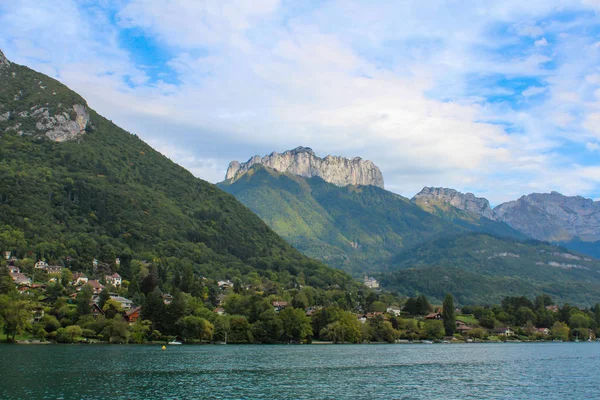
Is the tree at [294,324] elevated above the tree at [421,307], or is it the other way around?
the tree at [421,307]

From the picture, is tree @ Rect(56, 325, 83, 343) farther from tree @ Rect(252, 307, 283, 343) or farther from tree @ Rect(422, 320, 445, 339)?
tree @ Rect(422, 320, 445, 339)

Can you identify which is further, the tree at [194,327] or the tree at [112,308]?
the tree at [194,327]

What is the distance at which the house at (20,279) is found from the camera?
4620 inches

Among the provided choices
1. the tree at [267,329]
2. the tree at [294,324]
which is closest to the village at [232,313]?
the tree at [294,324]

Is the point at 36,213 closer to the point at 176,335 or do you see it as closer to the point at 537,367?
the point at 176,335

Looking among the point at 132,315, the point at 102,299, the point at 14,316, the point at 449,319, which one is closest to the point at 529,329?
the point at 449,319

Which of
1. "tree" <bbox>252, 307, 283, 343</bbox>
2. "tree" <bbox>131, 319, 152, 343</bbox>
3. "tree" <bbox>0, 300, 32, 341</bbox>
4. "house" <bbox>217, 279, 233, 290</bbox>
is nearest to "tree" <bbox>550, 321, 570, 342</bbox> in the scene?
"tree" <bbox>252, 307, 283, 343</bbox>

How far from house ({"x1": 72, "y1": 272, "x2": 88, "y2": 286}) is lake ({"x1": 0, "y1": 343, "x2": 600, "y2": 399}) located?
165ft

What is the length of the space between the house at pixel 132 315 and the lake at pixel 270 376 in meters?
26.0

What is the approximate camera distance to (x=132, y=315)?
11444cm

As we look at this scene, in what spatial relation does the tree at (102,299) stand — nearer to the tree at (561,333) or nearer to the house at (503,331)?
the house at (503,331)

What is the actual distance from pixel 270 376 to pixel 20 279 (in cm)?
8151

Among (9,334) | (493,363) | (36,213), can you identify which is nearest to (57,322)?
(9,334)

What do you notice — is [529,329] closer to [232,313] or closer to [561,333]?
[561,333]
